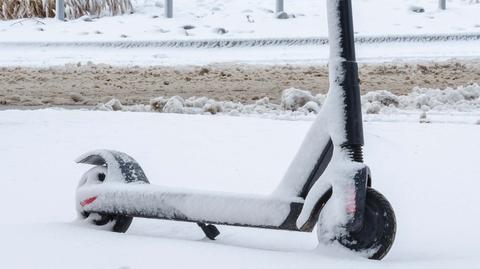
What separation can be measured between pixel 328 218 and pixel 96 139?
7.16ft

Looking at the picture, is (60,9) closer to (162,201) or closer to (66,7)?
(66,7)

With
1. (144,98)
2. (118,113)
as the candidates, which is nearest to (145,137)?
(118,113)

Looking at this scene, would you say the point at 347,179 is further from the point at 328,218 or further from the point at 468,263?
the point at 468,263

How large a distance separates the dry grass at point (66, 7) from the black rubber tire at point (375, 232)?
13.2 m

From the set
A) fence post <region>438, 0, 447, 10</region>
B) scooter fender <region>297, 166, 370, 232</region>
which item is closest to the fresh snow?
fence post <region>438, 0, 447, 10</region>

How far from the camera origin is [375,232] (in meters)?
2.04

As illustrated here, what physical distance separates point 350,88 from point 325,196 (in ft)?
0.82

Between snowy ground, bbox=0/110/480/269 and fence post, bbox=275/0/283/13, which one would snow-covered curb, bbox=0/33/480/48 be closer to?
fence post, bbox=275/0/283/13

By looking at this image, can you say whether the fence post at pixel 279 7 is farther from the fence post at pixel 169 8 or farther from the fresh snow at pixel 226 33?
the fence post at pixel 169 8

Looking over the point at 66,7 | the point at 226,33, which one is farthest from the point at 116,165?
the point at 66,7

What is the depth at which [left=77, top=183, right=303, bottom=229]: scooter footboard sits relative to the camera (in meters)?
2.19

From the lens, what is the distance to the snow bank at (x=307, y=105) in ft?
17.9

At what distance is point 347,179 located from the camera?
2.06 metres

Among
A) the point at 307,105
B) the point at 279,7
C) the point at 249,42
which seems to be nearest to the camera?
the point at 307,105
